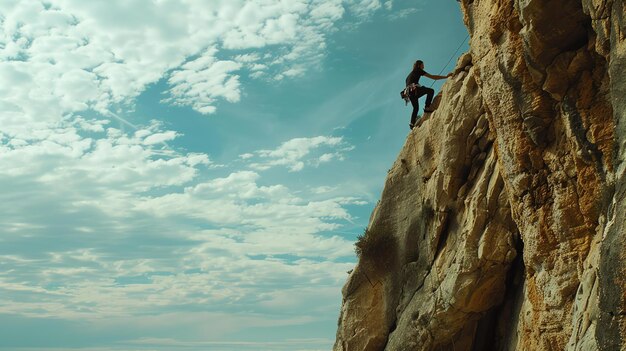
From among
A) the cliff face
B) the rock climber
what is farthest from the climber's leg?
the cliff face

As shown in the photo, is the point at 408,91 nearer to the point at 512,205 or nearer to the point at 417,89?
the point at 417,89

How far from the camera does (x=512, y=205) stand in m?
15.2

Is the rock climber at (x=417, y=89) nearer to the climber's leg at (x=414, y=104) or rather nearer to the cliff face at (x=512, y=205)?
the climber's leg at (x=414, y=104)

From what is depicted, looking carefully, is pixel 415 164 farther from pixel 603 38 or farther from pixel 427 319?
pixel 603 38

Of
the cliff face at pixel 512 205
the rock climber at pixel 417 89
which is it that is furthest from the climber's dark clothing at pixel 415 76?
the cliff face at pixel 512 205

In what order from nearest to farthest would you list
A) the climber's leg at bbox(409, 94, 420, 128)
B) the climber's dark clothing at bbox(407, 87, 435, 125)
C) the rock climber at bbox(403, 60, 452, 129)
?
1. the rock climber at bbox(403, 60, 452, 129)
2. the climber's dark clothing at bbox(407, 87, 435, 125)
3. the climber's leg at bbox(409, 94, 420, 128)

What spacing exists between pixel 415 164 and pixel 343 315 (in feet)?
24.0

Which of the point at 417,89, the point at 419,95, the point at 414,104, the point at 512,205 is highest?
the point at 417,89

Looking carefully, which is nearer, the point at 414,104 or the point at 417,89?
the point at 417,89

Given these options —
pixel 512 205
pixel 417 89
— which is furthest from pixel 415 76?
pixel 512 205

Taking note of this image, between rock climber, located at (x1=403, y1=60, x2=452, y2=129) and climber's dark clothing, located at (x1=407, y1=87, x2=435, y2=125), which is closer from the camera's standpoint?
rock climber, located at (x1=403, y1=60, x2=452, y2=129)

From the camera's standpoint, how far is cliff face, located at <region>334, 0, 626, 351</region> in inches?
404

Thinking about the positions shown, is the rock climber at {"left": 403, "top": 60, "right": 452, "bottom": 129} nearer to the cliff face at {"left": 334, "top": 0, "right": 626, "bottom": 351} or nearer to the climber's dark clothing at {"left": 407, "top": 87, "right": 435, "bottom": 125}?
the climber's dark clothing at {"left": 407, "top": 87, "right": 435, "bottom": 125}

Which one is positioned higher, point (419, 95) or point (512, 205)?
point (419, 95)
